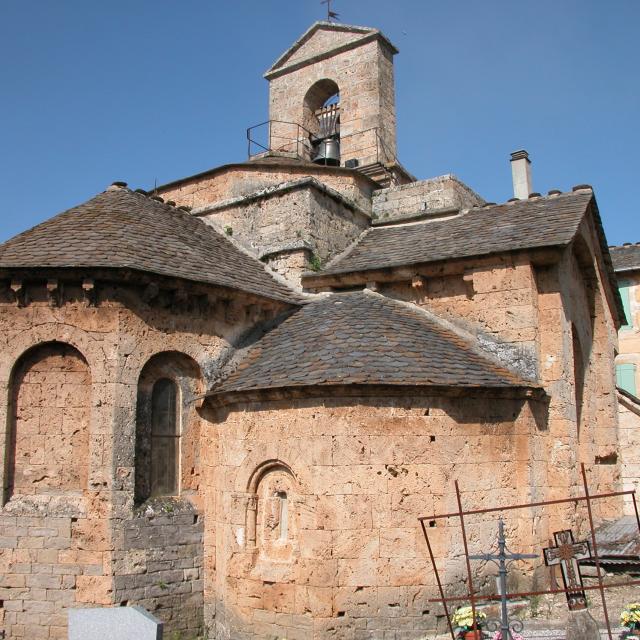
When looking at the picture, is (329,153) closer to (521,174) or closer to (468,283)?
(521,174)

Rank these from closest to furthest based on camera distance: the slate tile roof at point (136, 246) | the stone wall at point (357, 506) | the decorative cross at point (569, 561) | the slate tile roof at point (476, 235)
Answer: the decorative cross at point (569, 561) < the stone wall at point (357, 506) < the slate tile roof at point (136, 246) < the slate tile roof at point (476, 235)

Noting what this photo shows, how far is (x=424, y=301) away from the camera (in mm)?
11203

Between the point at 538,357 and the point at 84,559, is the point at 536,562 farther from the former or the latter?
the point at 84,559

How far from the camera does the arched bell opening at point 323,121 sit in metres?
15.4

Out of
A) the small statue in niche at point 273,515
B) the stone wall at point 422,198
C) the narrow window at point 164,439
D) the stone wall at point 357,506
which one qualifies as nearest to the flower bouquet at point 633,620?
the stone wall at point 357,506

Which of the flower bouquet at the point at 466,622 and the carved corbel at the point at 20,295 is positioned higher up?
the carved corbel at the point at 20,295

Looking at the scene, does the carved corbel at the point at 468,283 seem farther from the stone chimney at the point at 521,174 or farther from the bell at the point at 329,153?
the bell at the point at 329,153

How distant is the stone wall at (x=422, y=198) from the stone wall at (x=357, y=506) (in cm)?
539

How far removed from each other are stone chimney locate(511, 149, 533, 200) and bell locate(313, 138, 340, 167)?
362 centimetres

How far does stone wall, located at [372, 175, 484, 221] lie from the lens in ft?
44.9

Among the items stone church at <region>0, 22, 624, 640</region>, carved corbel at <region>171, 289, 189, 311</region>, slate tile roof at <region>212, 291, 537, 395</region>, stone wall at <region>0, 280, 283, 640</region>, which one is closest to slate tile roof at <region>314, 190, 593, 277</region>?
stone church at <region>0, 22, 624, 640</region>

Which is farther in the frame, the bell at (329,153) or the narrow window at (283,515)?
the bell at (329,153)

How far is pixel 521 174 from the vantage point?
13.8 metres

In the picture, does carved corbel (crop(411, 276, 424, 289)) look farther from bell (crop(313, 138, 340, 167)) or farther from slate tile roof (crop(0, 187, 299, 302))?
bell (crop(313, 138, 340, 167))
